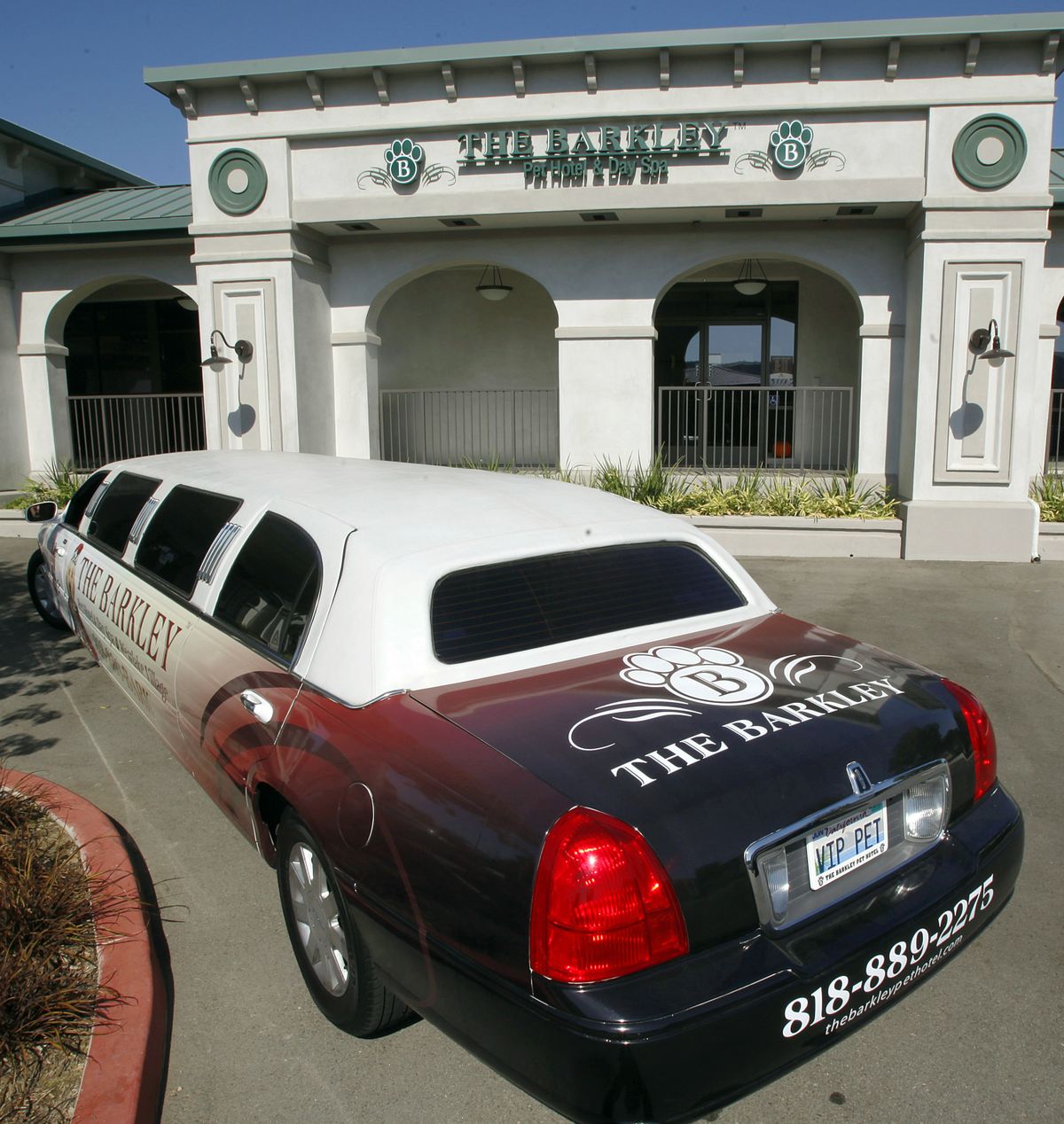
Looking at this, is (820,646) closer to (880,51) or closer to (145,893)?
(145,893)

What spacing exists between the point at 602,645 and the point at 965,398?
9.30 m

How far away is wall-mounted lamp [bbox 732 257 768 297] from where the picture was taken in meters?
14.4

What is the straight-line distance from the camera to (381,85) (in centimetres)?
1151

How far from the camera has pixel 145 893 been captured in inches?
138

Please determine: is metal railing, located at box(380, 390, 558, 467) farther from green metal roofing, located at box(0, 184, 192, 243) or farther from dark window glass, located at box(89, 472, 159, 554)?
dark window glass, located at box(89, 472, 159, 554)

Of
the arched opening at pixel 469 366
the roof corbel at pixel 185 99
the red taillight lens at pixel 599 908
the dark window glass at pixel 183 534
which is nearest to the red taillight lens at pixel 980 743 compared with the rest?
the red taillight lens at pixel 599 908

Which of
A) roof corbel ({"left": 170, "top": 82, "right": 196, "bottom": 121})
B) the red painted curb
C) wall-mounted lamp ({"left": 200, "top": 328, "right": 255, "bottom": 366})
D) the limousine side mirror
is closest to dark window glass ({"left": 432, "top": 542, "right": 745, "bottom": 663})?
the red painted curb

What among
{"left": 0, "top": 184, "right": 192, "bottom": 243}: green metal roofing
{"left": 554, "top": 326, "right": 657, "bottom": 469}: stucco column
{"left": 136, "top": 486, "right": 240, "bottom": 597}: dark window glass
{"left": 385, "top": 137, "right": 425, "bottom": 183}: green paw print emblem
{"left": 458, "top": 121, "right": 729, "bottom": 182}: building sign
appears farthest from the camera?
{"left": 0, "top": 184, "right": 192, "bottom": 243}: green metal roofing

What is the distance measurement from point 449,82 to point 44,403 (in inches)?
314

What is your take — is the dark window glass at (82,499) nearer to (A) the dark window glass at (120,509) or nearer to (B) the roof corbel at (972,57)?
(A) the dark window glass at (120,509)

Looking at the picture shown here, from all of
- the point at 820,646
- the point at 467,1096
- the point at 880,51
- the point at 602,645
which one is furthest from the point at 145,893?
the point at 880,51

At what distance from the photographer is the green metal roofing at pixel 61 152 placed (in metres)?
15.0

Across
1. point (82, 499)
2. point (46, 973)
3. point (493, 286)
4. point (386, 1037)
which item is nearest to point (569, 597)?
point (386, 1037)

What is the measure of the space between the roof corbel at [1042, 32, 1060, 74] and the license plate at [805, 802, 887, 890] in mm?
11108
